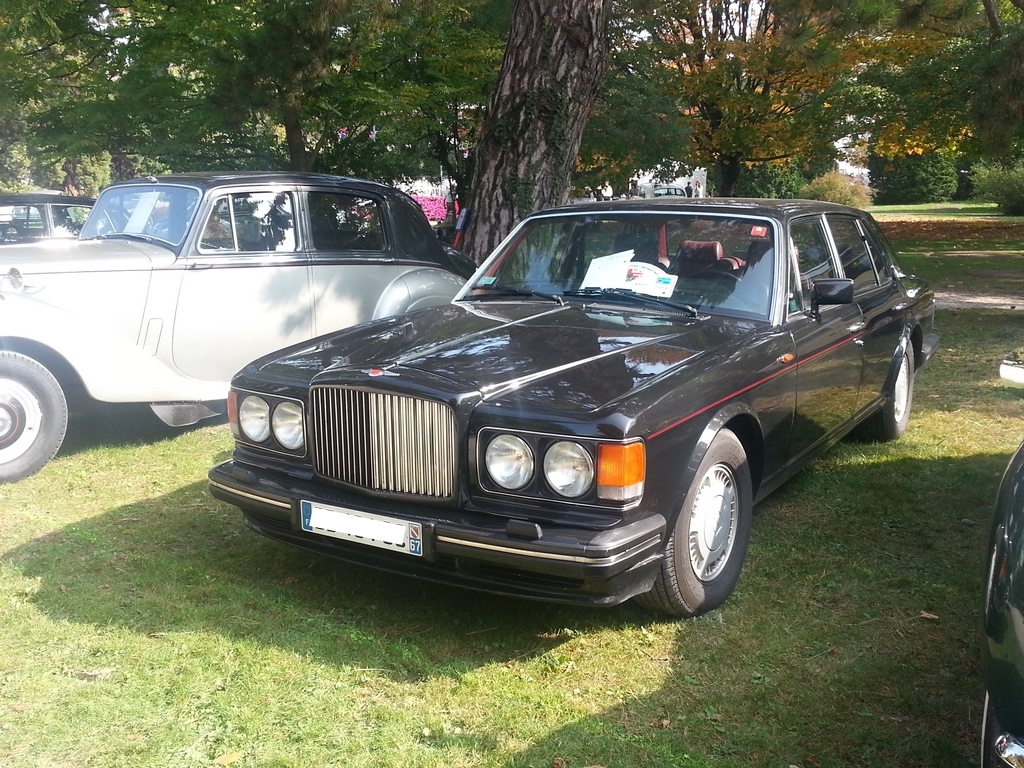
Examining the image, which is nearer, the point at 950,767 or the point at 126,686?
the point at 950,767

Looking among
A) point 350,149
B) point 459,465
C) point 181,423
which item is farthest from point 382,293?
point 350,149

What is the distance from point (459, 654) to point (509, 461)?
2.68 ft

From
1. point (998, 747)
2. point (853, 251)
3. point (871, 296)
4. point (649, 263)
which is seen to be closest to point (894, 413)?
point (871, 296)

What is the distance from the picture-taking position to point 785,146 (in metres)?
24.5

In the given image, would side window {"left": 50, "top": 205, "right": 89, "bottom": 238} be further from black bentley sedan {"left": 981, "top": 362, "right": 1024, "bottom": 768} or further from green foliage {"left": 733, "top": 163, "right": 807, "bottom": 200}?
green foliage {"left": 733, "top": 163, "right": 807, "bottom": 200}

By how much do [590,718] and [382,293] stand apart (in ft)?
14.8

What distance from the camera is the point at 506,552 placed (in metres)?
3.29

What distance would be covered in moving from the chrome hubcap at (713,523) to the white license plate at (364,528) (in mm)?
1103

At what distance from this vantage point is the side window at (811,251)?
4844mm

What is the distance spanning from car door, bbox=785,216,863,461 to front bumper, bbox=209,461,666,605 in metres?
1.62

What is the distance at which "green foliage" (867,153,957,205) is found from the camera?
150ft

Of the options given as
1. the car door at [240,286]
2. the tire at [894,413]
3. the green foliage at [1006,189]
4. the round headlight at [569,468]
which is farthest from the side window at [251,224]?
Answer: the green foliage at [1006,189]

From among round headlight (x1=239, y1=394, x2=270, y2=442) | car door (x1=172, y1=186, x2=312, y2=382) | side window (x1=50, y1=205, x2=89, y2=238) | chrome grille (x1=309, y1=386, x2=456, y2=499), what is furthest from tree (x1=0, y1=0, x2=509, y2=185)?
chrome grille (x1=309, y1=386, x2=456, y2=499)

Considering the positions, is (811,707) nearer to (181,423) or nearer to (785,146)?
(181,423)
